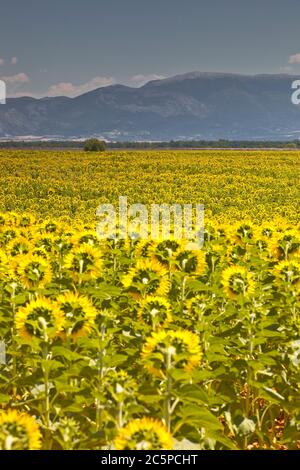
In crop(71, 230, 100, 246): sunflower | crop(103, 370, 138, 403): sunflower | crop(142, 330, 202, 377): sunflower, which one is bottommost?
crop(103, 370, 138, 403): sunflower

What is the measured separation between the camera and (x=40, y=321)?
11.2ft

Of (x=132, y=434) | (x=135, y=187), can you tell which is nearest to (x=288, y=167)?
(x=135, y=187)

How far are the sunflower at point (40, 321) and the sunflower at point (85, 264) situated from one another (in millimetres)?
1529

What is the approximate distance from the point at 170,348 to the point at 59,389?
0.81 m

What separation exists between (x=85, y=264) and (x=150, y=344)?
222 cm

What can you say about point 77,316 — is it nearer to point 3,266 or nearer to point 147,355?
point 147,355

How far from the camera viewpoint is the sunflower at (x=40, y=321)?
3410mm

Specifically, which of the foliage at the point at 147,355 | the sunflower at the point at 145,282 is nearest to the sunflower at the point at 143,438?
A: the foliage at the point at 147,355

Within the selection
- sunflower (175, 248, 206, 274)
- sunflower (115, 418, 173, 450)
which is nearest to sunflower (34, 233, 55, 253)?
sunflower (175, 248, 206, 274)

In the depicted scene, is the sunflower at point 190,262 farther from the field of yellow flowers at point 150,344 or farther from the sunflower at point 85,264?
the sunflower at point 85,264

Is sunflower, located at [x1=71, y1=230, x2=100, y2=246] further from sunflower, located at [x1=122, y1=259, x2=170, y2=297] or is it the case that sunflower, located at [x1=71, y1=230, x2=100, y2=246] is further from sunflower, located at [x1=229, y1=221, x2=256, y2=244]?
sunflower, located at [x1=229, y1=221, x2=256, y2=244]

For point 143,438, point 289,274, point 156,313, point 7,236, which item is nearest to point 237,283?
point 289,274

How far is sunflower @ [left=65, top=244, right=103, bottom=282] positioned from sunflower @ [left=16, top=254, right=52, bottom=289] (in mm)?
188

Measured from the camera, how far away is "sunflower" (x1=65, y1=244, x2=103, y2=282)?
5.08m
